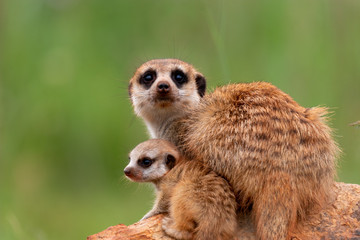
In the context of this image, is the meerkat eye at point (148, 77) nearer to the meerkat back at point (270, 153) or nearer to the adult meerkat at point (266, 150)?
the adult meerkat at point (266, 150)

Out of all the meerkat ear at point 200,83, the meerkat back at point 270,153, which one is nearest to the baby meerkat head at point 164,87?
the meerkat ear at point 200,83

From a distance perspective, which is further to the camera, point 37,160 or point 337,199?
point 37,160

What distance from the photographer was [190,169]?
3781 millimetres

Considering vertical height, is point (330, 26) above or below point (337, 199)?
above

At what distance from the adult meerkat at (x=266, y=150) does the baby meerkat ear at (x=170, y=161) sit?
79 millimetres

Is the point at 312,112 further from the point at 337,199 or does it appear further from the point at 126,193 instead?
the point at 126,193

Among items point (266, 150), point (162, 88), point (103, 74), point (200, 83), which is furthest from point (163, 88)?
point (103, 74)

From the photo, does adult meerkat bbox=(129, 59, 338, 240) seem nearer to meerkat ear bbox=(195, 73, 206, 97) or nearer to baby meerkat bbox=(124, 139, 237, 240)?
baby meerkat bbox=(124, 139, 237, 240)

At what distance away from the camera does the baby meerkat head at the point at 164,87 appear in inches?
180

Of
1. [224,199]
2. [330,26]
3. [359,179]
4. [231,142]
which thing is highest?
[330,26]

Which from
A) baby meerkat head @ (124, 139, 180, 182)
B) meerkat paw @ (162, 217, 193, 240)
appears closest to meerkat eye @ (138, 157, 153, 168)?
baby meerkat head @ (124, 139, 180, 182)

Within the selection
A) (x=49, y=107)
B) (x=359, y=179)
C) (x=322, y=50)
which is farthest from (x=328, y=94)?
(x=49, y=107)

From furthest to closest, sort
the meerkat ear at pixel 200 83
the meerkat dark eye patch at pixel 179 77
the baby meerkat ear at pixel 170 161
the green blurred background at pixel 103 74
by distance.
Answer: the green blurred background at pixel 103 74, the meerkat ear at pixel 200 83, the meerkat dark eye patch at pixel 179 77, the baby meerkat ear at pixel 170 161

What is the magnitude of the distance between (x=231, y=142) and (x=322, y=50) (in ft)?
8.91
